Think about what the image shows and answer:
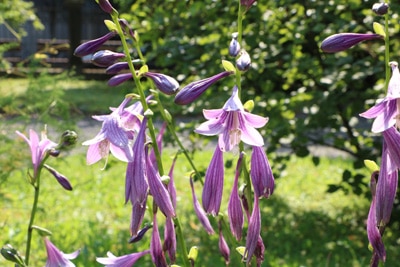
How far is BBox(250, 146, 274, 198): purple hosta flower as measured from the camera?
4.98ft

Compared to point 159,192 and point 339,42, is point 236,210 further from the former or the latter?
point 339,42

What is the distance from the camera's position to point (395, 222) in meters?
6.25

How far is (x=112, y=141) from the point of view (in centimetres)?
161

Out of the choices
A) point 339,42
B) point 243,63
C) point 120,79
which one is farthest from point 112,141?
point 339,42

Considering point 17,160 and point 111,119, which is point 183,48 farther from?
point 111,119

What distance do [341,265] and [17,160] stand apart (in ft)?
8.61

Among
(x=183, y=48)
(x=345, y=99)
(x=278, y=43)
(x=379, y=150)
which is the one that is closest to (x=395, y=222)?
(x=379, y=150)

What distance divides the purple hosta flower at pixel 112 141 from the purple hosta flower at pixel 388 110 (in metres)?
0.52

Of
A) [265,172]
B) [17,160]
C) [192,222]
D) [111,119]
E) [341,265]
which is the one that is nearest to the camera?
[265,172]

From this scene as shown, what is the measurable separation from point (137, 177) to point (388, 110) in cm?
55

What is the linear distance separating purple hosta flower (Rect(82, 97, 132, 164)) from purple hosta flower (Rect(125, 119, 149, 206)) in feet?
0.06

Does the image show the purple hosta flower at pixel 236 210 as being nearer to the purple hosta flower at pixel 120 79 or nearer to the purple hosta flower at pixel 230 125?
the purple hosta flower at pixel 230 125

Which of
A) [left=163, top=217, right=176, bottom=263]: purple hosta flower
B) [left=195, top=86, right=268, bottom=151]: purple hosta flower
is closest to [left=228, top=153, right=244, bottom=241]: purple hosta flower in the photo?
[left=195, top=86, right=268, bottom=151]: purple hosta flower

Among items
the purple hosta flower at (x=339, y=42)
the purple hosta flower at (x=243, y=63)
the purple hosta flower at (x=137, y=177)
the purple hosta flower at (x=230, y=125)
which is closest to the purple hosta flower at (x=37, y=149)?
the purple hosta flower at (x=137, y=177)
